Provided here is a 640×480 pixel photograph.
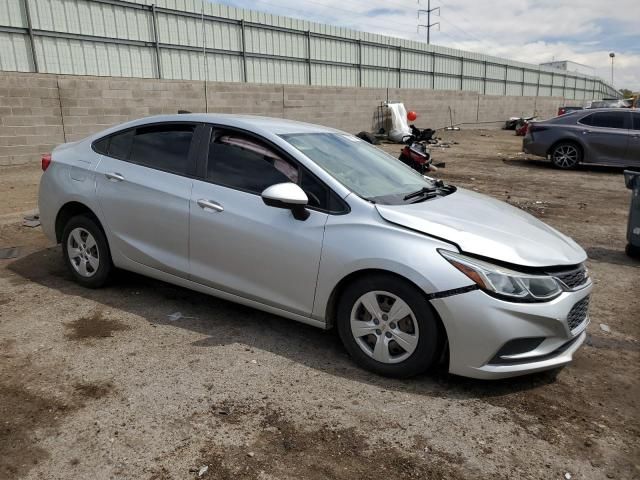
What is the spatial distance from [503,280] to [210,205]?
206cm

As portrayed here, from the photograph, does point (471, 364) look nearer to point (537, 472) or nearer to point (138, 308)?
point (537, 472)

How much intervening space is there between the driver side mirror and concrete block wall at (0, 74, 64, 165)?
1003 cm

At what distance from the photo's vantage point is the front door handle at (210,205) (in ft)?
12.5

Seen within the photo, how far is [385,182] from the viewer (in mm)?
3984

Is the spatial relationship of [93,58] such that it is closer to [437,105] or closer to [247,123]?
[247,123]

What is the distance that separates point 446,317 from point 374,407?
66 centimetres

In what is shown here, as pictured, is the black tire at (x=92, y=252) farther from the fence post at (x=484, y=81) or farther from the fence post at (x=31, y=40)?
the fence post at (x=484, y=81)

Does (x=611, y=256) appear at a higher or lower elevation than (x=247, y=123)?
lower

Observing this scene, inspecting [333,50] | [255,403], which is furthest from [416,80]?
[255,403]

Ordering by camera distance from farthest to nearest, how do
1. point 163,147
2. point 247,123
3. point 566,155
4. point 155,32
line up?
point 155,32 → point 566,155 → point 163,147 → point 247,123

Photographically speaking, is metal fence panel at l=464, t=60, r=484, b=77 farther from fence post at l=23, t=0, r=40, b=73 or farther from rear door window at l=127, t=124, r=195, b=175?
rear door window at l=127, t=124, r=195, b=175

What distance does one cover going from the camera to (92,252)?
464 cm

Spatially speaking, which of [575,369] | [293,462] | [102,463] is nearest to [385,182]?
[575,369]

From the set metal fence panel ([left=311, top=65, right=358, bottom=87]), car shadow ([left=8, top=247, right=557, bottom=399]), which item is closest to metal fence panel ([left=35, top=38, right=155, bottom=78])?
metal fence panel ([left=311, top=65, right=358, bottom=87])
